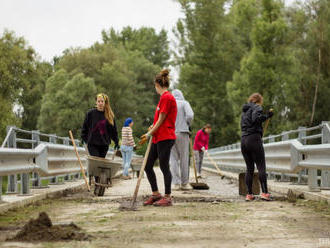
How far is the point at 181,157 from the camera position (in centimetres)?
1200

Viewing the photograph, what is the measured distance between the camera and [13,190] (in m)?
9.52

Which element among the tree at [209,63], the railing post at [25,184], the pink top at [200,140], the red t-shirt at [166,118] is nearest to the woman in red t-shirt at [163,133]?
the red t-shirt at [166,118]

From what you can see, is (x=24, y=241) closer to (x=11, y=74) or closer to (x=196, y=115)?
(x=11, y=74)

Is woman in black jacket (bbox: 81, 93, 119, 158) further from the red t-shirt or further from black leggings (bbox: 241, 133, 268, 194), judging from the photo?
black leggings (bbox: 241, 133, 268, 194)

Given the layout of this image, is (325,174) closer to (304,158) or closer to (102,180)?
(304,158)

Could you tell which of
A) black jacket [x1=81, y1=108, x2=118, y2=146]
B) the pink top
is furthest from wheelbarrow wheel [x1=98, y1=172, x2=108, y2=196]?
the pink top

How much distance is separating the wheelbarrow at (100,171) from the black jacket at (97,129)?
1.79 feet

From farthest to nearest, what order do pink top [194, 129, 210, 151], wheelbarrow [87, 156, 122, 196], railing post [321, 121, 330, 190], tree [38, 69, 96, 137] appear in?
tree [38, 69, 96, 137] < pink top [194, 129, 210, 151] < wheelbarrow [87, 156, 122, 196] < railing post [321, 121, 330, 190]

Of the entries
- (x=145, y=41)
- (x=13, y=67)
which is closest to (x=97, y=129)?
(x=13, y=67)

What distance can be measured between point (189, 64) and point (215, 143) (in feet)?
26.6

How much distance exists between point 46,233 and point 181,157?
7.19 meters

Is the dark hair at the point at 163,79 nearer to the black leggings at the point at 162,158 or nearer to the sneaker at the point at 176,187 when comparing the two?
the black leggings at the point at 162,158

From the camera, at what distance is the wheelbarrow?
9.92 meters

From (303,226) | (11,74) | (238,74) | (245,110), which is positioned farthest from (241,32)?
(303,226)
